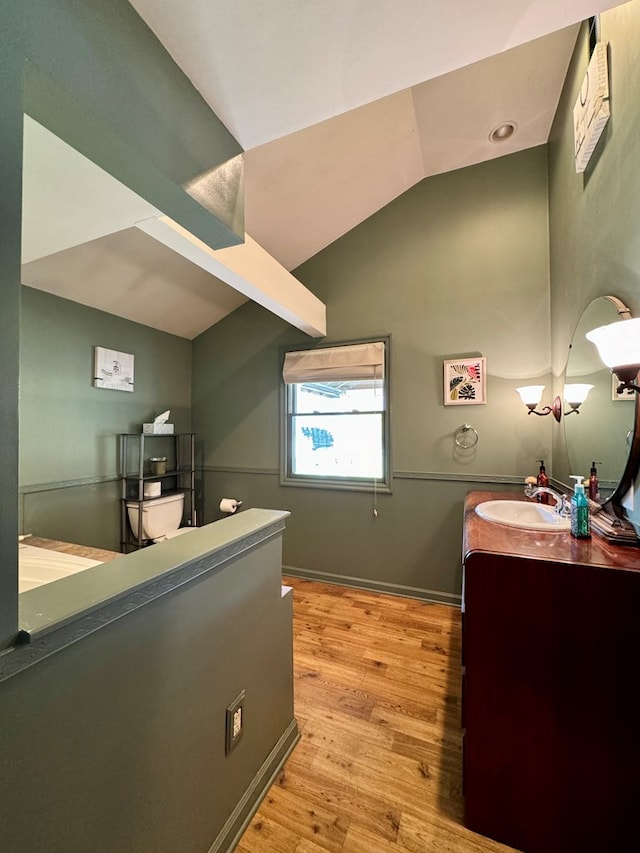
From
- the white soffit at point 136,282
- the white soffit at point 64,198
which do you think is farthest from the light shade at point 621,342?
the white soffit at point 136,282

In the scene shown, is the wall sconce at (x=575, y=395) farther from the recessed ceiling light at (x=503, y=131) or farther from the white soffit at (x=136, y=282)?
the white soffit at (x=136, y=282)

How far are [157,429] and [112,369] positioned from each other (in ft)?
1.98

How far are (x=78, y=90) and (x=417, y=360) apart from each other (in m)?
2.45

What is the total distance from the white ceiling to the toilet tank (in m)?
1.61

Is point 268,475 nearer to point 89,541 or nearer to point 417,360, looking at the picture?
point 89,541

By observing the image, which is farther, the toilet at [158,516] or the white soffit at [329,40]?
the toilet at [158,516]

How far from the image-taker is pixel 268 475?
331 cm

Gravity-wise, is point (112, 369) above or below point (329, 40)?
below

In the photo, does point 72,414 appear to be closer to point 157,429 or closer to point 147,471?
point 157,429

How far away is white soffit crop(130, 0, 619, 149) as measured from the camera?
750 mm

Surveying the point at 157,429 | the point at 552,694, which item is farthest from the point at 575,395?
the point at 157,429

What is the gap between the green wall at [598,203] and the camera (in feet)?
4.03

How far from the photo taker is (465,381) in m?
2.60

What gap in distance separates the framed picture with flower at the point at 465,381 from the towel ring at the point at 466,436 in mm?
184
